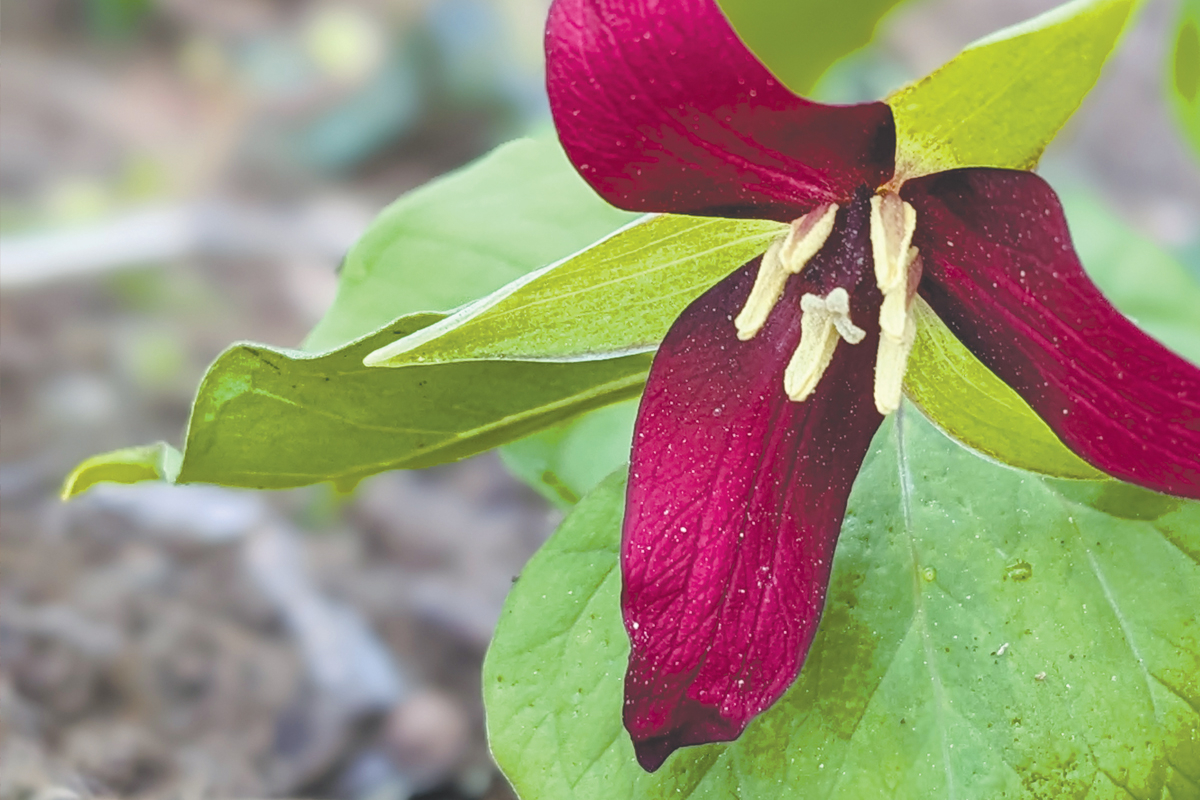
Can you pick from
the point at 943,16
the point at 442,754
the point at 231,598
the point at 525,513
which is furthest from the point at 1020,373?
the point at 943,16

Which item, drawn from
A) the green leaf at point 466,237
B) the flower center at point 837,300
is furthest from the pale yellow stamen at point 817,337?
the green leaf at point 466,237

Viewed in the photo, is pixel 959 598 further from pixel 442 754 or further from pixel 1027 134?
pixel 442 754

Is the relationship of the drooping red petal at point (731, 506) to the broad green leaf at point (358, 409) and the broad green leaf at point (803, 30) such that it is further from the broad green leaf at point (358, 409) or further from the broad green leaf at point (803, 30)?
the broad green leaf at point (803, 30)

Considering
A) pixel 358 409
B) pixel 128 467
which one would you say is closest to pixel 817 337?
pixel 358 409

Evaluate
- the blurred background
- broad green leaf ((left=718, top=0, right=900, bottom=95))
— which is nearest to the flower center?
the blurred background

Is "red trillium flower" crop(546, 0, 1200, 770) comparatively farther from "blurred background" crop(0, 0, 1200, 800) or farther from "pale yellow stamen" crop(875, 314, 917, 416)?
"blurred background" crop(0, 0, 1200, 800)

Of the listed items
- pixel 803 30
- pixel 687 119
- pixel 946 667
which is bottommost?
pixel 946 667

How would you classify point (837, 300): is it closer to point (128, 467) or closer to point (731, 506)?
point (731, 506)
